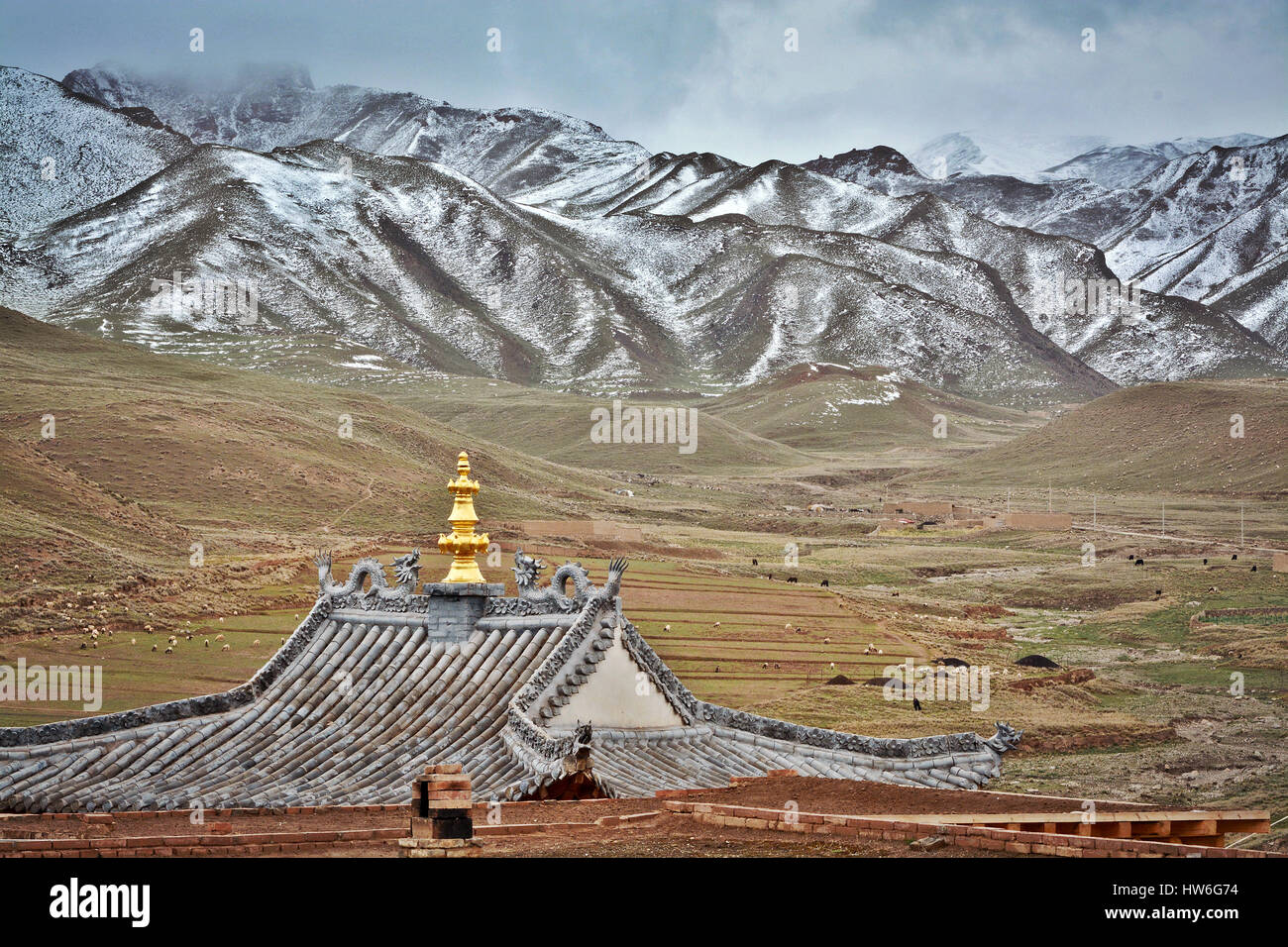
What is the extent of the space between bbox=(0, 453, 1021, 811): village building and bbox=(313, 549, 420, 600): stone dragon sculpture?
3 cm

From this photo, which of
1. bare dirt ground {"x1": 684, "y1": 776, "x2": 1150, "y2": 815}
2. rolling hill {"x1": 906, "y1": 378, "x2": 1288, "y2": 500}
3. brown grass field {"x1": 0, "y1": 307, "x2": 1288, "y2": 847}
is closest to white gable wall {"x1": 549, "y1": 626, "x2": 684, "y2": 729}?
bare dirt ground {"x1": 684, "y1": 776, "x2": 1150, "y2": 815}

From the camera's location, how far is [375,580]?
75.8 ft

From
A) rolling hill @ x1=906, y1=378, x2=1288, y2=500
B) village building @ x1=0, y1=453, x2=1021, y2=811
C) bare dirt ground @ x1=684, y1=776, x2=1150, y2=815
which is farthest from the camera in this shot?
rolling hill @ x1=906, y1=378, x2=1288, y2=500

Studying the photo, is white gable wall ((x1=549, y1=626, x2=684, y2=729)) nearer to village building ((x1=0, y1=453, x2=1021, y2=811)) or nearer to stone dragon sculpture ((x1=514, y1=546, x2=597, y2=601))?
village building ((x1=0, y1=453, x2=1021, y2=811))

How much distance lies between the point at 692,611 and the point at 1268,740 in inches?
868

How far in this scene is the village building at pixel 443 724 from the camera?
19.2m

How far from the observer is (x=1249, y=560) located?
8544 centimetres

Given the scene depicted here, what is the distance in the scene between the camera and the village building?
1917 centimetres

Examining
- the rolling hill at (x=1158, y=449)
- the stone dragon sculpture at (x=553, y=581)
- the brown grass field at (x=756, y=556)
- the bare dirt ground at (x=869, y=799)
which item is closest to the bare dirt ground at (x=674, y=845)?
the bare dirt ground at (x=869, y=799)

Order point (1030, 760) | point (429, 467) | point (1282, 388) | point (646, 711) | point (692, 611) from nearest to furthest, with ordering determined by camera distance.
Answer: point (646, 711)
point (1030, 760)
point (692, 611)
point (429, 467)
point (1282, 388)

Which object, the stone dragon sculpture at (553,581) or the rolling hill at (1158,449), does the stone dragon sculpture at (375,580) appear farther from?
the rolling hill at (1158,449)

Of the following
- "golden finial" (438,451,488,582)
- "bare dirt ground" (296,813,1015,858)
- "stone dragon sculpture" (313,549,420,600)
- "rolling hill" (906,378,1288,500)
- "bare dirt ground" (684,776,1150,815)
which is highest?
"rolling hill" (906,378,1288,500)

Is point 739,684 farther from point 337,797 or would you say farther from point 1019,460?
point 1019,460

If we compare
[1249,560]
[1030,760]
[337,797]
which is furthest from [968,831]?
[1249,560]
